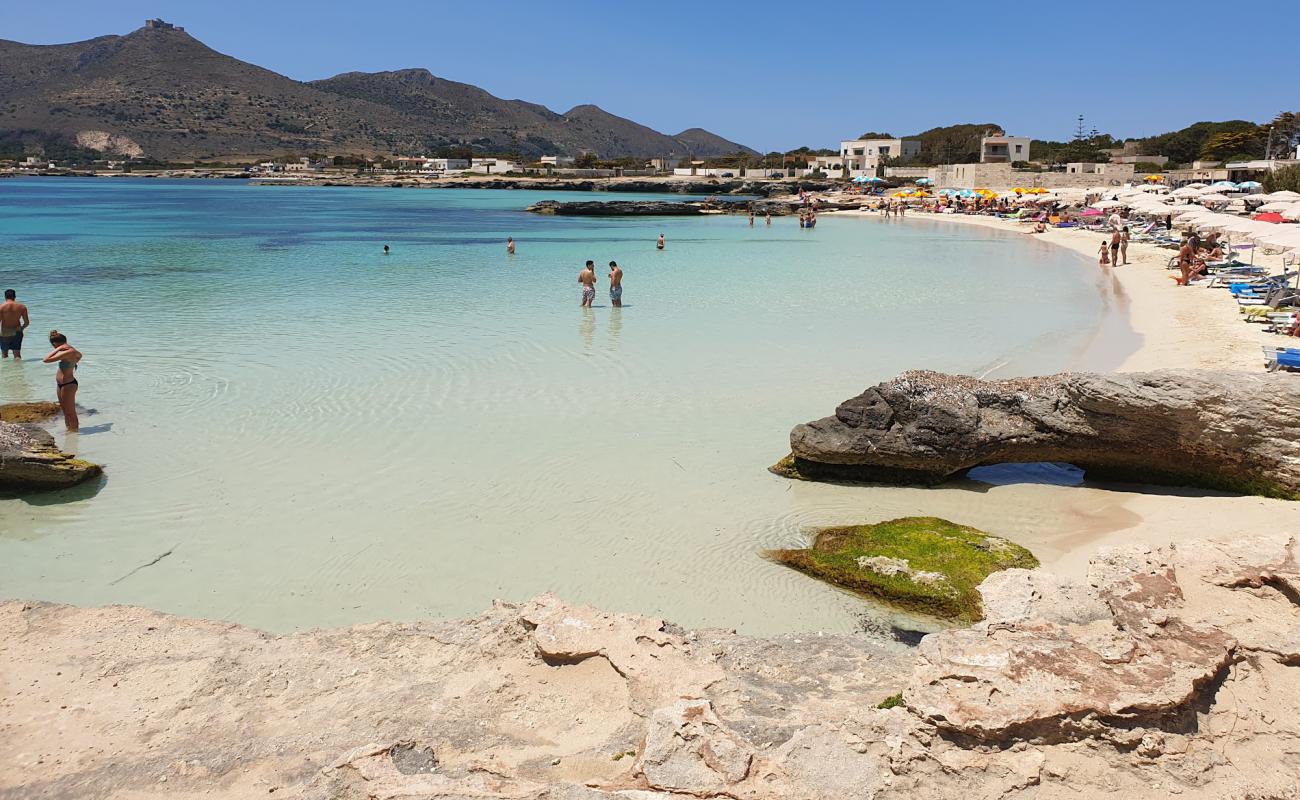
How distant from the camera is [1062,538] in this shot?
6.73 meters

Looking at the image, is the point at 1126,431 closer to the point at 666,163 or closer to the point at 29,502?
the point at 29,502

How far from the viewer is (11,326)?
12.6 meters

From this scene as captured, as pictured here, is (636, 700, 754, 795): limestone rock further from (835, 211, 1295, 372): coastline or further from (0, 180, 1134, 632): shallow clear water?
(835, 211, 1295, 372): coastline

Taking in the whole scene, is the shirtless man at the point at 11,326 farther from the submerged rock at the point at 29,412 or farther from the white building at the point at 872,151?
the white building at the point at 872,151

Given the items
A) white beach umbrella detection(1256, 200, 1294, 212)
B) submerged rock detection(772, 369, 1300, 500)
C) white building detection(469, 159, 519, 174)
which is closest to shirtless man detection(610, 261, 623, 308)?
submerged rock detection(772, 369, 1300, 500)

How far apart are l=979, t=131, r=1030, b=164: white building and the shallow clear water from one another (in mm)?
75214

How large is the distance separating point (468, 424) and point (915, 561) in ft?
18.7

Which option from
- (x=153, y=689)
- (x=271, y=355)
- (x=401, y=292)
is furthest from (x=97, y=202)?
(x=153, y=689)

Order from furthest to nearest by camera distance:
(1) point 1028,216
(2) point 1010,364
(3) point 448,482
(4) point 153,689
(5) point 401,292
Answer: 1. (1) point 1028,216
2. (5) point 401,292
3. (2) point 1010,364
4. (3) point 448,482
5. (4) point 153,689

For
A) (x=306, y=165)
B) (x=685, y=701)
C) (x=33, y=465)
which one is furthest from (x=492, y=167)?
(x=685, y=701)

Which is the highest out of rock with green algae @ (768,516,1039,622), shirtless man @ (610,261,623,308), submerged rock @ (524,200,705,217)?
submerged rock @ (524,200,705,217)

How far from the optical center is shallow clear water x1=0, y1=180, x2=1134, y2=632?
20.3ft

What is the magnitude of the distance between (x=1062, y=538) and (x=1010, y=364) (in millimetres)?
6898

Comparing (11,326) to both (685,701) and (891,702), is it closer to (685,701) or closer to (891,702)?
(685,701)
